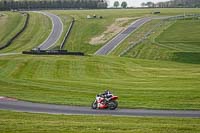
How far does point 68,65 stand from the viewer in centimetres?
6041

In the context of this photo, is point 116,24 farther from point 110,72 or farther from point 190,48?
point 110,72

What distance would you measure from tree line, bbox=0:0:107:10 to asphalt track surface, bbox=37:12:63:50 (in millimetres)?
42238

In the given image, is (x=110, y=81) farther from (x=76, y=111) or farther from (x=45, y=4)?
(x=45, y=4)

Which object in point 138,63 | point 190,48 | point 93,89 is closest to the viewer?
point 93,89

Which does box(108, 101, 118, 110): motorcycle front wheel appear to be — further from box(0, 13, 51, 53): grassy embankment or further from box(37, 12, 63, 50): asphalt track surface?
box(37, 12, 63, 50): asphalt track surface

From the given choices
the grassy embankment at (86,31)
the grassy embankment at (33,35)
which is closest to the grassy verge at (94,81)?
the grassy embankment at (86,31)

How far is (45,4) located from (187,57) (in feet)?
383

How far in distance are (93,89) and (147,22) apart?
75.2 m

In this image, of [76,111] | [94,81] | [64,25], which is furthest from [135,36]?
[76,111]

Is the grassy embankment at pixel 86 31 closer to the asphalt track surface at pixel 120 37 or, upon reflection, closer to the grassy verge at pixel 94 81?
the asphalt track surface at pixel 120 37

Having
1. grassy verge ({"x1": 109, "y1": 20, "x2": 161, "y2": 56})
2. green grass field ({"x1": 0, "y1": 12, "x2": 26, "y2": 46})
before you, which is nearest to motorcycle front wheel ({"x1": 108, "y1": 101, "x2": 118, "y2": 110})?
grassy verge ({"x1": 109, "y1": 20, "x2": 161, "y2": 56})

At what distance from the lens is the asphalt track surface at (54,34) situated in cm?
9429

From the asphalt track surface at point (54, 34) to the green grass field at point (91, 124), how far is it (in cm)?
6312

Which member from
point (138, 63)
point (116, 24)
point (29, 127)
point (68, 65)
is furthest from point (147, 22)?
point (29, 127)
